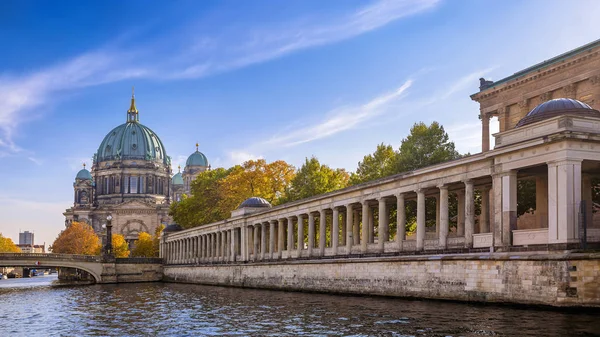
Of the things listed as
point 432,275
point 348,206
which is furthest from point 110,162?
point 432,275

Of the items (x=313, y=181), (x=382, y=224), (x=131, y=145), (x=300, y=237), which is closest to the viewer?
(x=382, y=224)

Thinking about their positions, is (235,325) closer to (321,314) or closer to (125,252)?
(321,314)

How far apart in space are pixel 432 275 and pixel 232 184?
57.3 m

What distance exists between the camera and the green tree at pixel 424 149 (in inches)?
2281

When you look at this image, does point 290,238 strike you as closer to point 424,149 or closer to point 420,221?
point 424,149

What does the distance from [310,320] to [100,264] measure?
65755mm

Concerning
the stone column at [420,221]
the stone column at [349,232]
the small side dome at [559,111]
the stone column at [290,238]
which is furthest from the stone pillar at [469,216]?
the stone column at [290,238]

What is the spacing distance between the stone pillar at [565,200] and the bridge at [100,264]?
2644 inches

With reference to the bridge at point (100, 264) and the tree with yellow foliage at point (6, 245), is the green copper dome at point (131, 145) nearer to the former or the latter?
the tree with yellow foliage at point (6, 245)

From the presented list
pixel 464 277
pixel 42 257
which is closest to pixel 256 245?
pixel 42 257

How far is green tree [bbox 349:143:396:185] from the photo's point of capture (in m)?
64.6

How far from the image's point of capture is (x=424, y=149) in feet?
192

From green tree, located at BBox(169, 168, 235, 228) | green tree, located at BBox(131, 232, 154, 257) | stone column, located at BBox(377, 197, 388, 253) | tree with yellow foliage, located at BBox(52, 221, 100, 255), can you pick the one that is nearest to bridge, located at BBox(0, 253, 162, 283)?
green tree, located at BBox(169, 168, 235, 228)

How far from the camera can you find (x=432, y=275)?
117ft
